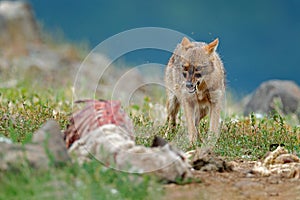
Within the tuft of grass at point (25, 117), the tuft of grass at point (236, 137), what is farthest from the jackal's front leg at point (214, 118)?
the tuft of grass at point (25, 117)

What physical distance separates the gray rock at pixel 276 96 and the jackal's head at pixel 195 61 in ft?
16.4

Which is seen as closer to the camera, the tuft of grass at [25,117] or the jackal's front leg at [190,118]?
the tuft of grass at [25,117]

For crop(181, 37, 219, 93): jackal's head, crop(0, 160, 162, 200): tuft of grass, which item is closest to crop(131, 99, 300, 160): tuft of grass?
crop(181, 37, 219, 93): jackal's head

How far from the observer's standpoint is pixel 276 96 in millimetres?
12734

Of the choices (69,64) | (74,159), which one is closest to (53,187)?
(74,159)

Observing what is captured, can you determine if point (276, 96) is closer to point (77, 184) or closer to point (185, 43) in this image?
point (185, 43)

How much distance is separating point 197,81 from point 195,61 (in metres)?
0.24

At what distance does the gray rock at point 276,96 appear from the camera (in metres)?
12.7

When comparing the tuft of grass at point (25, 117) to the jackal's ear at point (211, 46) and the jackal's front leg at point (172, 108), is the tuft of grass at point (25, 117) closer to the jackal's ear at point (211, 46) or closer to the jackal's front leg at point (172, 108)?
the jackal's front leg at point (172, 108)

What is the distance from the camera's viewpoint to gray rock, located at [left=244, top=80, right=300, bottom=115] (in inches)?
501

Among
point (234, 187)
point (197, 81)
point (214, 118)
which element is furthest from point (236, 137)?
point (234, 187)

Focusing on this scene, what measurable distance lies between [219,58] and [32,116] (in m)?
2.62

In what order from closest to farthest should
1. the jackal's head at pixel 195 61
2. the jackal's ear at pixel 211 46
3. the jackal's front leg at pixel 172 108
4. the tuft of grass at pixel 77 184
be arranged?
the tuft of grass at pixel 77 184 → the jackal's head at pixel 195 61 → the jackal's ear at pixel 211 46 → the jackal's front leg at pixel 172 108

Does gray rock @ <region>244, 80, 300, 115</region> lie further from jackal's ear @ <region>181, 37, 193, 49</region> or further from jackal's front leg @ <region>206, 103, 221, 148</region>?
jackal's ear @ <region>181, 37, 193, 49</region>
